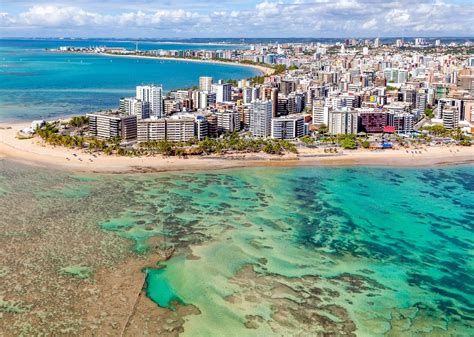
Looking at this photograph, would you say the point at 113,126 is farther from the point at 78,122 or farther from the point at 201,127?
the point at 201,127

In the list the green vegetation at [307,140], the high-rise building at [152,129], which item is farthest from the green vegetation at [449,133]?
the high-rise building at [152,129]

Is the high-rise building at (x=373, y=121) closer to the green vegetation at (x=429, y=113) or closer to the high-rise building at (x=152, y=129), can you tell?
the green vegetation at (x=429, y=113)

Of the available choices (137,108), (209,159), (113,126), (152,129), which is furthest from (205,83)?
(209,159)

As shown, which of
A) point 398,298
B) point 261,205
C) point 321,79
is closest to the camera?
point 398,298

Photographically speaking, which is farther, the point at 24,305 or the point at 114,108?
the point at 114,108

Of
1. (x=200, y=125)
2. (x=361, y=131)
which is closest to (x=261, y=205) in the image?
(x=200, y=125)

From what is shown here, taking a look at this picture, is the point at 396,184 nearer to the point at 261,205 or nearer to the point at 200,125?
the point at 261,205
